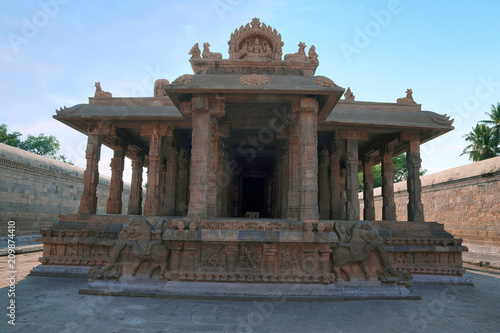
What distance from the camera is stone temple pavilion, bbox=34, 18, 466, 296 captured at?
609 cm

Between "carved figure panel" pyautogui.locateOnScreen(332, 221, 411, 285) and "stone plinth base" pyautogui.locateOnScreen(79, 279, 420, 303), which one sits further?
"carved figure panel" pyautogui.locateOnScreen(332, 221, 411, 285)

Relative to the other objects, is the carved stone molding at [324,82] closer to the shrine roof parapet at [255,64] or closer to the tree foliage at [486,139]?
the shrine roof parapet at [255,64]

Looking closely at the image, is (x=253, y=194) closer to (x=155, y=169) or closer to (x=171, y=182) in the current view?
(x=171, y=182)

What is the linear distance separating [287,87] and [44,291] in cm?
712

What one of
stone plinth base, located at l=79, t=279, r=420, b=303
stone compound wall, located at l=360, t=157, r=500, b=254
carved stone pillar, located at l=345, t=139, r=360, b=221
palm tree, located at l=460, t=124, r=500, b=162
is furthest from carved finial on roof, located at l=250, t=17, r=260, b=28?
palm tree, located at l=460, t=124, r=500, b=162

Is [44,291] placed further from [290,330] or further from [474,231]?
[474,231]

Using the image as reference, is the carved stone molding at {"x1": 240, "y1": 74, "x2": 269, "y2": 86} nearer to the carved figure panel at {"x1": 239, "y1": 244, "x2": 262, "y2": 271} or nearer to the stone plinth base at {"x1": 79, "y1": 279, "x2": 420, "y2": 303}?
the carved figure panel at {"x1": 239, "y1": 244, "x2": 262, "y2": 271}

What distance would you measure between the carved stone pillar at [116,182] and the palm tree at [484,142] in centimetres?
3038

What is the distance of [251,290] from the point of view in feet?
19.1

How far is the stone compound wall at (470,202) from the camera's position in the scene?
44.8ft

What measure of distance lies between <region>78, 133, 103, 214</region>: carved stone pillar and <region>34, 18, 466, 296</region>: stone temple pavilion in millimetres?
43

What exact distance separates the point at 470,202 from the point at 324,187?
8167 millimetres

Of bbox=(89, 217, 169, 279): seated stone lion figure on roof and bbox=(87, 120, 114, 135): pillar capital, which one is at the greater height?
bbox=(87, 120, 114, 135): pillar capital

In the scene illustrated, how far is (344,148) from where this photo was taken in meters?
12.1
